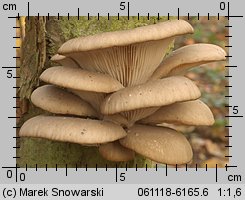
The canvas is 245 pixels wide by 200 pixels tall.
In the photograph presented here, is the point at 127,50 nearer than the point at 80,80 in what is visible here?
No

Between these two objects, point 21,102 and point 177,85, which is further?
point 21,102

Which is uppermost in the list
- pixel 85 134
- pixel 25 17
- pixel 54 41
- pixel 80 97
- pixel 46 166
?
pixel 25 17

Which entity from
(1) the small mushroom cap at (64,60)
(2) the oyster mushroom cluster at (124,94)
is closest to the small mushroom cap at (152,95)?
(2) the oyster mushroom cluster at (124,94)

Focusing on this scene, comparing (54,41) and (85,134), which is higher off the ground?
(54,41)

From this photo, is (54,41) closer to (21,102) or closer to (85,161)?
(21,102)

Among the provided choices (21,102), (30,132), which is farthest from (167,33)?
(21,102)

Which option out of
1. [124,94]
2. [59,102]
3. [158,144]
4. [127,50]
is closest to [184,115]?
[158,144]

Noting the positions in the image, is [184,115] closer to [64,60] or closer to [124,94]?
[124,94]
